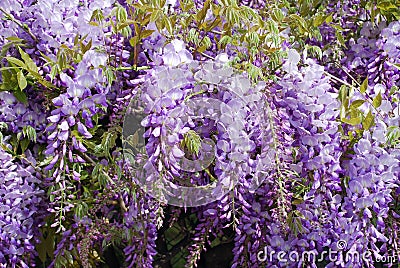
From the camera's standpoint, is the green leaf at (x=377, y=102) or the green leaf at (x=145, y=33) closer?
the green leaf at (x=145, y=33)

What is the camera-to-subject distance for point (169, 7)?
2021 millimetres

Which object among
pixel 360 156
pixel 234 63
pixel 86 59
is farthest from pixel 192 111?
pixel 360 156

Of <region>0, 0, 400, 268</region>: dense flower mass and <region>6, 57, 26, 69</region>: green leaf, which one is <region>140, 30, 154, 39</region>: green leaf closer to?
<region>0, 0, 400, 268</region>: dense flower mass

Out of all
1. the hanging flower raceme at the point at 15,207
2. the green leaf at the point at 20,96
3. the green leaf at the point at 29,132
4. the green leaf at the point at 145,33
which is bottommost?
the hanging flower raceme at the point at 15,207

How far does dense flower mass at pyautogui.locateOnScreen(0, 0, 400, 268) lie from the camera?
1832 millimetres

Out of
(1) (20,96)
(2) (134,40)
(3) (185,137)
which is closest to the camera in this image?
(3) (185,137)

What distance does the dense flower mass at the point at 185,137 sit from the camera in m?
1.83

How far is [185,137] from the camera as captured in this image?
1772 mm

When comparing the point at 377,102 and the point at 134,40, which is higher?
the point at 134,40

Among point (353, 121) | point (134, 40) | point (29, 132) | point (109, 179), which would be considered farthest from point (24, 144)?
point (353, 121)

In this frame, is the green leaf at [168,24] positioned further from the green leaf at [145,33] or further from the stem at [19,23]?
the stem at [19,23]

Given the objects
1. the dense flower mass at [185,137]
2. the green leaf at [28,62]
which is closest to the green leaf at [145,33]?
the dense flower mass at [185,137]

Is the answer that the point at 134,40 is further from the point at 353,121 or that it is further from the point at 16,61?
the point at 353,121

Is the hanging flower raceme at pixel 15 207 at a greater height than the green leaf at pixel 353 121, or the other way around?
the green leaf at pixel 353 121
